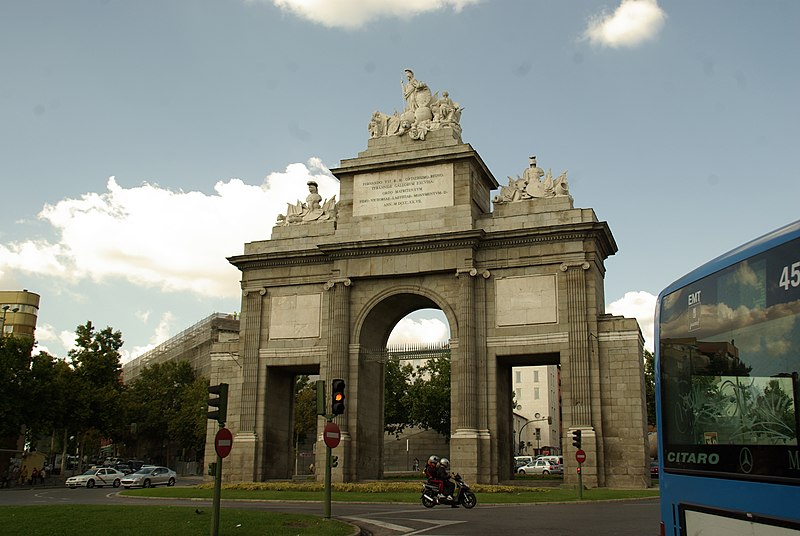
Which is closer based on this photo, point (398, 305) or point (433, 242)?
point (433, 242)

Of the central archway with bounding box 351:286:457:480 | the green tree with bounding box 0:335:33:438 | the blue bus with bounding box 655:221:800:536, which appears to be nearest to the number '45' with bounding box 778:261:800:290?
the blue bus with bounding box 655:221:800:536

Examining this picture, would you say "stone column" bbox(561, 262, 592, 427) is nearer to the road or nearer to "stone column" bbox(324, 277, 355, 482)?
the road

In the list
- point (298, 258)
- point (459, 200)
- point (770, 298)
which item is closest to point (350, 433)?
point (298, 258)

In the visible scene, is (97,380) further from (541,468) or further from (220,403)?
(220,403)

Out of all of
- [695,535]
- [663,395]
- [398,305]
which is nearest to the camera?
[695,535]

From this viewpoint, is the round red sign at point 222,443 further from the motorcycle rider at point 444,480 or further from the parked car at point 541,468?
the parked car at point 541,468

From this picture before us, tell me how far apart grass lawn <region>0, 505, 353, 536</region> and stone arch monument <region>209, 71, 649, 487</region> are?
1845cm

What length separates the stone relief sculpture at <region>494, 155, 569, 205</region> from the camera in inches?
1556

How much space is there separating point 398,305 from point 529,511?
20500 mm

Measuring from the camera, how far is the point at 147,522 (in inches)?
693

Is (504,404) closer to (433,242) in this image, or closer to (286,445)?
(433,242)

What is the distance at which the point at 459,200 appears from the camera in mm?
39844

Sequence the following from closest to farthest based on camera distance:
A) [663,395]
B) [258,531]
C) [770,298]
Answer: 1. [770,298]
2. [663,395]
3. [258,531]

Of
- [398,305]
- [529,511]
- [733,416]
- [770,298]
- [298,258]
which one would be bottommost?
[529,511]
